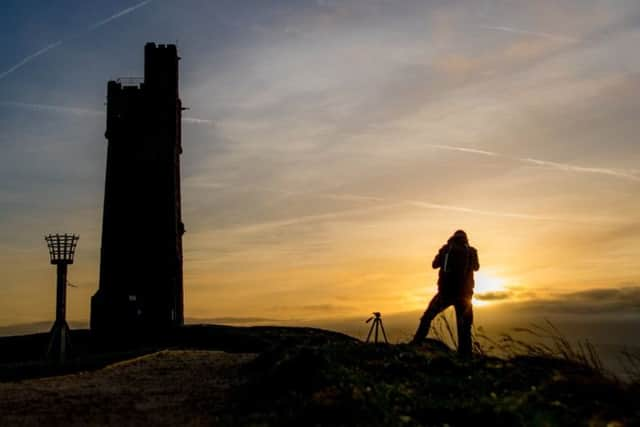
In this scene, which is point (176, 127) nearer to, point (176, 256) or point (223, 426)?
point (176, 256)

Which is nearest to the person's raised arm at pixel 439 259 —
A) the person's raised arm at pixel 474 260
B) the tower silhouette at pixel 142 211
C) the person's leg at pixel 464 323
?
the person's raised arm at pixel 474 260

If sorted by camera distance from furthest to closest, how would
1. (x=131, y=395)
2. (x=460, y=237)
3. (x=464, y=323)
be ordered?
(x=460, y=237), (x=464, y=323), (x=131, y=395)

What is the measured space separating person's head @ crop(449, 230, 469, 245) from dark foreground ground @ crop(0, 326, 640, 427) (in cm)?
241

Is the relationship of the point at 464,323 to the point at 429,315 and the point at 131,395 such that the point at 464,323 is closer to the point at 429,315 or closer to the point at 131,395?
the point at 429,315

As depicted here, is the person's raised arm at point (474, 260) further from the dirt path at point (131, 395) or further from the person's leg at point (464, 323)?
the dirt path at point (131, 395)

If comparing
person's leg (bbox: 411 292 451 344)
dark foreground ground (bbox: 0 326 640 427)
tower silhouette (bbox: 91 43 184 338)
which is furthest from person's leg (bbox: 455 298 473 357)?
tower silhouette (bbox: 91 43 184 338)

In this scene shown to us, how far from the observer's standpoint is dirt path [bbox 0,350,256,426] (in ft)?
42.3

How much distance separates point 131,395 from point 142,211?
2599 cm

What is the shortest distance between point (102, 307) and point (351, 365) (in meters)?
27.2

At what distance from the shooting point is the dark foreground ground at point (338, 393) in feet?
32.3

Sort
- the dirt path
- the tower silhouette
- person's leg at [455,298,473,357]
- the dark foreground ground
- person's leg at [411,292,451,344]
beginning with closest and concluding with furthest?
the dark foreground ground < the dirt path < person's leg at [455,298,473,357] < person's leg at [411,292,451,344] < the tower silhouette

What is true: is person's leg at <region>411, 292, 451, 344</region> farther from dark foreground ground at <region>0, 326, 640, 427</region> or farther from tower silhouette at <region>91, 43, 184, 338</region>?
tower silhouette at <region>91, 43, 184, 338</region>

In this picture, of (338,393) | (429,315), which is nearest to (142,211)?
(429,315)

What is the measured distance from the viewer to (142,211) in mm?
40188
